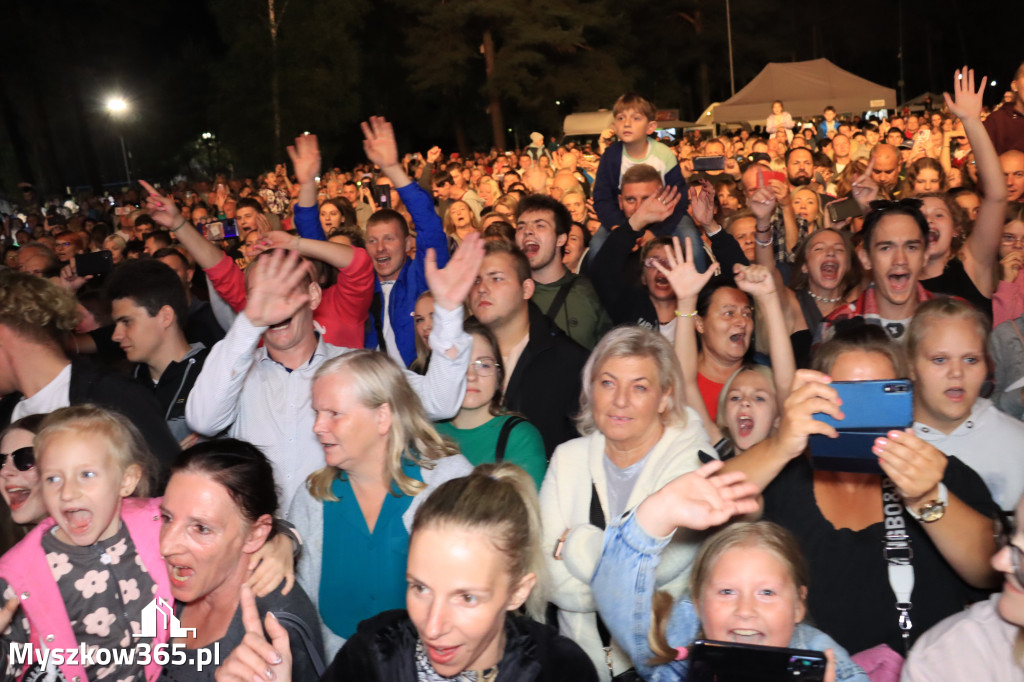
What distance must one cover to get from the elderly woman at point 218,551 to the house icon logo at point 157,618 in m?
0.06

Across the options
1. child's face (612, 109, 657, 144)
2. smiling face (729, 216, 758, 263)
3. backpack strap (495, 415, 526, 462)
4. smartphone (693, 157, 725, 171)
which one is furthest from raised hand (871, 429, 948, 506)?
smartphone (693, 157, 725, 171)

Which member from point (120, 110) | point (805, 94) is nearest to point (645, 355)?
point (805, 94)

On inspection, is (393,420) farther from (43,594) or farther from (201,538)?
(43,594)

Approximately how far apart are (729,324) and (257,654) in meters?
2.86

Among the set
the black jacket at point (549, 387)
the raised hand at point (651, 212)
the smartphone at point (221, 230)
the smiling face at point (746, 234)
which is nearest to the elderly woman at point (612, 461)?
the black jacket at point (549, 387)

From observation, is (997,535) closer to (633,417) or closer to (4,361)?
(633,417)

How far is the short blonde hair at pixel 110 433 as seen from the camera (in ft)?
10.1

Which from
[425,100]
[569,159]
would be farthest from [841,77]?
[425,100]

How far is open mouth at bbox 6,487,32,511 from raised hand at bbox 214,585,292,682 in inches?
52.0

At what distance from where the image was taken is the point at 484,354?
13.0 ft

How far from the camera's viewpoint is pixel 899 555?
2.89 m

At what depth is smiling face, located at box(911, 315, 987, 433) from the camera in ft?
11.3

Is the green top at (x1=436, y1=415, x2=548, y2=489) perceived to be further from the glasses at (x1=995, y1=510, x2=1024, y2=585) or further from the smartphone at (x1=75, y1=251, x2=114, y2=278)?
the smartphone at (x1=75, y1=251, x2=114, y2=278)

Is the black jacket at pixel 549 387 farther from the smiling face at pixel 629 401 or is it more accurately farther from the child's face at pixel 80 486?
the child's face at pixel 80 486
